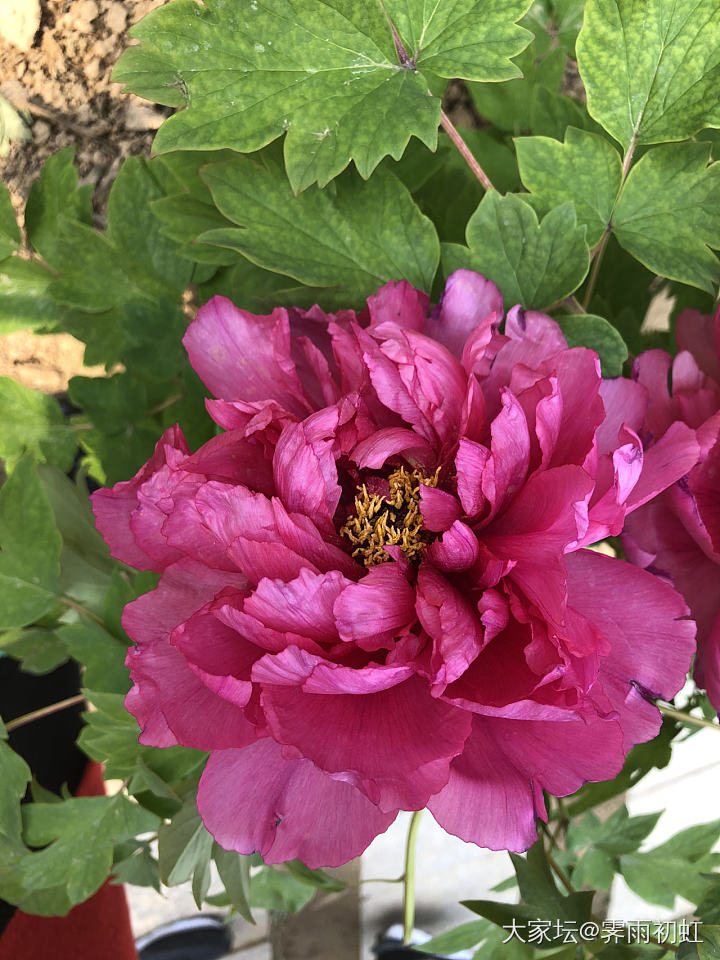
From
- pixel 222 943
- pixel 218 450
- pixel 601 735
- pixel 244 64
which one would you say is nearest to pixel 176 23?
pixel 244 64

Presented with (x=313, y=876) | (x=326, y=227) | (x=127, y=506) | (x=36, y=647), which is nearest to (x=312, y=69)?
(x=326, y=227)

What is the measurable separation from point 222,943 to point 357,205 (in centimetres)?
78

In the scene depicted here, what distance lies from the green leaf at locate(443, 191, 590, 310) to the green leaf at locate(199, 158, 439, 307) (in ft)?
0.06

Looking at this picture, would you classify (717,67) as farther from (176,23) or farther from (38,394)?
(38,394)

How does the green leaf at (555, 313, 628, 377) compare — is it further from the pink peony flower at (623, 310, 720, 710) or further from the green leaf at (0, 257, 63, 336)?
the green leaf at (0, 257, 63, 336)

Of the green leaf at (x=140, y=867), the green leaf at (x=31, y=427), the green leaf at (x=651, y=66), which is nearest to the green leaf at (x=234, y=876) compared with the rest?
the green leaf at (x=140, y=867)

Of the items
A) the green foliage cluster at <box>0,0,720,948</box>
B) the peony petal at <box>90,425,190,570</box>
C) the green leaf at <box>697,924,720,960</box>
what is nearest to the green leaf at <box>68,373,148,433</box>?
the green foliage cluster at <box>0,0,720,948</box>

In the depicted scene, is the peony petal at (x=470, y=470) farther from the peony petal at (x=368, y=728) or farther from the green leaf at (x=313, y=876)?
the green leaf at (x=313, y=876)

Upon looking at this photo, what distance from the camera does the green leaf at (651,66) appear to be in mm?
251

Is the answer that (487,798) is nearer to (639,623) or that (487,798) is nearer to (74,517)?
(639,623)

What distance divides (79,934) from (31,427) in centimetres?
36

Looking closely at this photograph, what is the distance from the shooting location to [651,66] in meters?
0.26

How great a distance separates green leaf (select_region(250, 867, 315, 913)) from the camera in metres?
0.54

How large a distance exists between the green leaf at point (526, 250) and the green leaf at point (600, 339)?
1 cm
